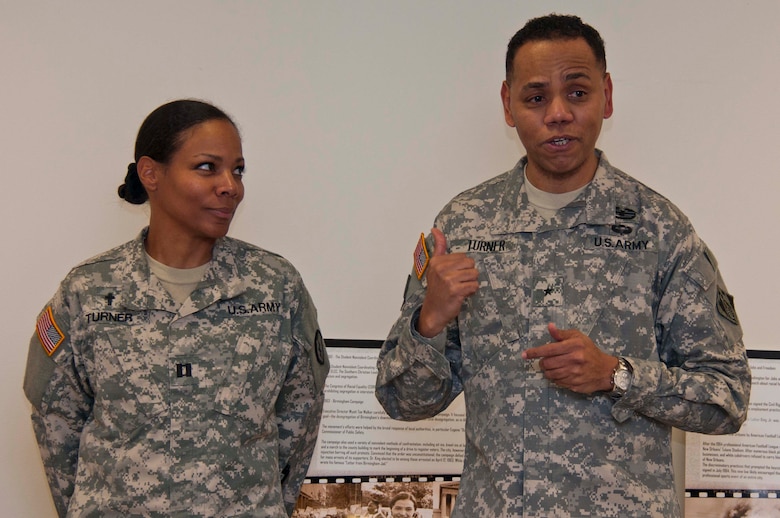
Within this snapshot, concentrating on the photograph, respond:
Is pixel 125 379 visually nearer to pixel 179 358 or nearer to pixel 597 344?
pixel 179 358

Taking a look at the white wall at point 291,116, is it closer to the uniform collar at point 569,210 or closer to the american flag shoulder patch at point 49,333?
the american flag shoulder patch at point 49,333

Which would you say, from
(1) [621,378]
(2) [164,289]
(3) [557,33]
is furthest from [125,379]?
(3) [557,33]

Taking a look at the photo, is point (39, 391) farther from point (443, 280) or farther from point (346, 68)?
point (346, 68)

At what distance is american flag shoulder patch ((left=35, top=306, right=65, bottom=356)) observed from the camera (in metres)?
2.24

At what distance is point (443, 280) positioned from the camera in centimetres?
181

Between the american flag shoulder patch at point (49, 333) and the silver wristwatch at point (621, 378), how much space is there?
52.2 inches

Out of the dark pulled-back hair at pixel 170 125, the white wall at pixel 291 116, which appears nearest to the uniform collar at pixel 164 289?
the dark pulled-back hair at pixel 170 125

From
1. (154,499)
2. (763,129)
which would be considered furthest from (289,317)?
(763,129)

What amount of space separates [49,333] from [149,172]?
47 centimetres

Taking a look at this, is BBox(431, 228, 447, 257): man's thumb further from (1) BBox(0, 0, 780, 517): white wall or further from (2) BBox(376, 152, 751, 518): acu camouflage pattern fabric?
(1) BBox(0, 0, 780, 517): white wall

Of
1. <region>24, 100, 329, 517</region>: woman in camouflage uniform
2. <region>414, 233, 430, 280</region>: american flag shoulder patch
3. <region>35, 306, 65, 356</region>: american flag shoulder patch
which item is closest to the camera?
<region>414, 233, 430, 280</region>: american flag shoulder patch

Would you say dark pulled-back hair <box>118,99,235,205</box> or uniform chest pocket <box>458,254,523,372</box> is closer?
uniform chest pocket <box>458,254,523,372</box>

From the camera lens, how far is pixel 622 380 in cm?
177

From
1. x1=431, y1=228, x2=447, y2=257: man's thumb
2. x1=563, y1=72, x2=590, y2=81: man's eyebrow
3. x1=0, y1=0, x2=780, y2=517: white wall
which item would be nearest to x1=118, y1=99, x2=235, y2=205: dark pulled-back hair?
x1=0, y1=0, x2=780, y2=517: white wall
